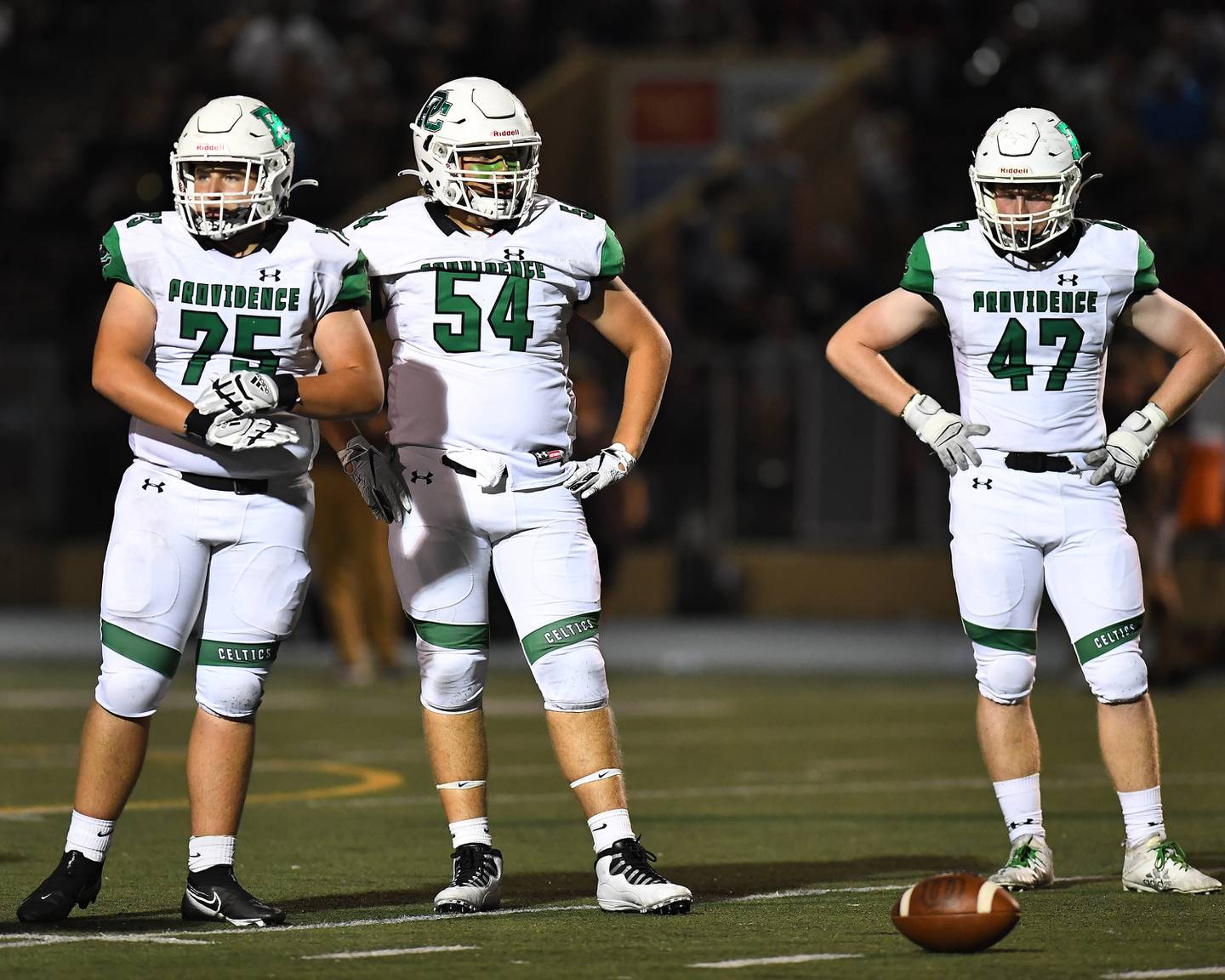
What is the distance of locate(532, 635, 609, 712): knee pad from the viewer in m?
6.64

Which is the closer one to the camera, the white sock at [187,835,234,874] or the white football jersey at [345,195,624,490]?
the white sock at [187,835,234,874]

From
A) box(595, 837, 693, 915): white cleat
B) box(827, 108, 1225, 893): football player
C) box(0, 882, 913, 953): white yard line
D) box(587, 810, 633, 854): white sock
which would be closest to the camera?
box(0, 882, 913, 953): white yard line

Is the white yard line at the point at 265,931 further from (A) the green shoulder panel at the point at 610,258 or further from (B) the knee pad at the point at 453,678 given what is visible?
(A) the green shoulder panel at the point at 610,258

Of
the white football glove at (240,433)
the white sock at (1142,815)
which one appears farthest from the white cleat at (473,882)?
the white sock at (1142,815)

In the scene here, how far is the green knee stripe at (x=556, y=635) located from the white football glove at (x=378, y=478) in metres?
0.50

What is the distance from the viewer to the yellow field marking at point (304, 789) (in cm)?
888

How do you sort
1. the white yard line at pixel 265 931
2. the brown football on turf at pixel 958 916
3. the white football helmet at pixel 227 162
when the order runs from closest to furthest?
the brown football on turf at pixel 958 916 < the white yard line at pixel 265 931 < the white football helmet at pixel 227 162

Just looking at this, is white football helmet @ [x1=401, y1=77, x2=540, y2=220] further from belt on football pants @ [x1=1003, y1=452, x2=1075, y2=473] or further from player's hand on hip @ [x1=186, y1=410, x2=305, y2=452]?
belt on football pants @ [x1=1003, y1=452, x2=1075, y2=473]

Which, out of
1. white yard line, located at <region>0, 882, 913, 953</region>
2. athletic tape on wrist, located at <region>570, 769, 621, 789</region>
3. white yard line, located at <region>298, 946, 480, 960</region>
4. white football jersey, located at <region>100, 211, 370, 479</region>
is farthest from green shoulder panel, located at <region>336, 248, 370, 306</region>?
white yard line, located at <region>298, 946, 480, 960</region>

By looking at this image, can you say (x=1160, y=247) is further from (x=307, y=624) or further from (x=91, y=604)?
(x=91, y=604)

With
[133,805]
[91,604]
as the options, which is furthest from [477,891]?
[91,604]

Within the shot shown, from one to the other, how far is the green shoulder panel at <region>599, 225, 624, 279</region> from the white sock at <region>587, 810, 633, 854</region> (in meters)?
1.50

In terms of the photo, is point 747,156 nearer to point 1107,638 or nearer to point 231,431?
point 1107,638

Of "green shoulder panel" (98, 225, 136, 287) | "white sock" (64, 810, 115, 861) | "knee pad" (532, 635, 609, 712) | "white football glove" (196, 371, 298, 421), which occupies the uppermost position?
"green shoulder panel" (98, 225, 136, 287)
